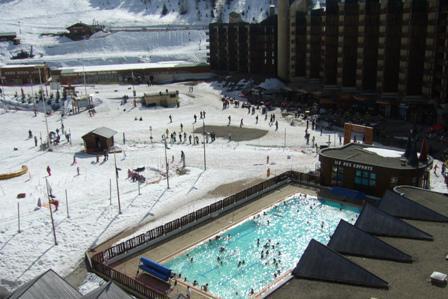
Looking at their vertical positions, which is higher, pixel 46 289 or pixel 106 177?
pixel 46 289

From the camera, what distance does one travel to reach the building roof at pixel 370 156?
3700 cm

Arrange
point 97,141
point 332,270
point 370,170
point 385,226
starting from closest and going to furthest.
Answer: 1. point 332,270
2. point 385,226
3. point 370,170
4. point 97,141

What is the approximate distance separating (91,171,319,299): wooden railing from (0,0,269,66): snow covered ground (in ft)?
349

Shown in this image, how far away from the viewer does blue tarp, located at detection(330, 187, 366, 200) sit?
122 feet

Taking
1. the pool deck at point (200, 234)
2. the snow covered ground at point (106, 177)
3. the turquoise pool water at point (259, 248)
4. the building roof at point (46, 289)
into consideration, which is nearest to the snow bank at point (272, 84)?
the snow covered ground at point (106, 177)

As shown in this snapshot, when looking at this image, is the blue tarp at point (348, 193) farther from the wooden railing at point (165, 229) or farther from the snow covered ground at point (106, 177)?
the snow covered ground at point (106, 177)

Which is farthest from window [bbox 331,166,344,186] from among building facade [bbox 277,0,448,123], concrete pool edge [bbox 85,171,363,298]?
building facade [bbox 277,0,448,123]

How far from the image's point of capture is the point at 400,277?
772 inches

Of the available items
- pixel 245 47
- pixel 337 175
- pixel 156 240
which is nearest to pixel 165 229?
pixel 156 240

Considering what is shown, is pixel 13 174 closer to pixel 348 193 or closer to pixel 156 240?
pixel 156 240

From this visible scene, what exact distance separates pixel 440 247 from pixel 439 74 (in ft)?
159

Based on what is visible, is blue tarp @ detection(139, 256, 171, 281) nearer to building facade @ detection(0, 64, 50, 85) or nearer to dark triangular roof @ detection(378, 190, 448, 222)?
dark triangular roof @ detection(378, 190, 448, 222)

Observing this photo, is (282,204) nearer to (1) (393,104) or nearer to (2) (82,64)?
(1) (393,104)

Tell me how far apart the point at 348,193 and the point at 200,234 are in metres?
13.0
